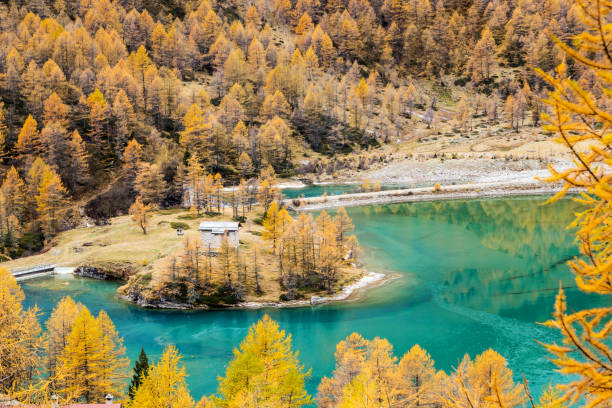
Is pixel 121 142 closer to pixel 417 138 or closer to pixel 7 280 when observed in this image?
pixel 7 280

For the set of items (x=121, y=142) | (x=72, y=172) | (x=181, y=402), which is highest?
(x=121, y=142)

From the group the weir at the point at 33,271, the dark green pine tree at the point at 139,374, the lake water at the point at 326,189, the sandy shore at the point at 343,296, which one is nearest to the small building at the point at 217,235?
the sandy shore at the point at 343,296

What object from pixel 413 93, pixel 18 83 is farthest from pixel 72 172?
pixel 413 93

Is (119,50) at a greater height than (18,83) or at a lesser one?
greater

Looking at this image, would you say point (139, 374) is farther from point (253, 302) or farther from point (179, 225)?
point (179, 225)

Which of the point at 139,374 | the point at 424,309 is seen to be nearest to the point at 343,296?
the point at 424,309

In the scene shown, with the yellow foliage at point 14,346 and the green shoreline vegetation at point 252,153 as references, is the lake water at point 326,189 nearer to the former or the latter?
the green shoreline vegetation at point 252,153
